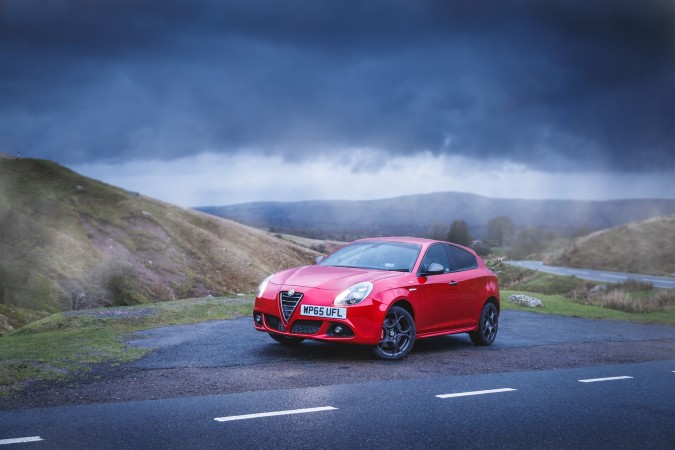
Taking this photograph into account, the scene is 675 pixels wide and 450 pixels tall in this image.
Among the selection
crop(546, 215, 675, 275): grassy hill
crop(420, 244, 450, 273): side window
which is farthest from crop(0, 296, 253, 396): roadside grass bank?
crop(546, 215, 675, 275): grassy hill

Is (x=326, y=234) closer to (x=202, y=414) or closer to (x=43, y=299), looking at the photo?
(x=43, y=299)

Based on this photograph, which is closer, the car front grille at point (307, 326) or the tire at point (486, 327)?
the car front grille at point (307, 326)

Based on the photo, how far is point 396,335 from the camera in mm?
10547

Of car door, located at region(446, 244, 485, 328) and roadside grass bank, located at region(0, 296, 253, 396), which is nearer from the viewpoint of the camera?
roadside grass bank, located at region(0, 296, 253, 396)

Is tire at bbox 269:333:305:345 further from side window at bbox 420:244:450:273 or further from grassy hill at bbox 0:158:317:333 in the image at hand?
grassy hill at bbox 0:158:317:333

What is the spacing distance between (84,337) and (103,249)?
15385 mm

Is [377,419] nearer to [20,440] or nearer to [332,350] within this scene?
[20,440]

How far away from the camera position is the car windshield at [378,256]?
11289 mm

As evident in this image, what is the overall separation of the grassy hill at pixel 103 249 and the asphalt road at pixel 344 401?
10493mm

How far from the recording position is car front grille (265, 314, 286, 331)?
10469mm

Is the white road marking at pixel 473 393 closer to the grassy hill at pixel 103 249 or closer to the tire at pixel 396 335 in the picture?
the tire at pixel 396 335

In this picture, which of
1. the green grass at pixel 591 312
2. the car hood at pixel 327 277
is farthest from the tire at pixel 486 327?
the green grass at pixel 591 312

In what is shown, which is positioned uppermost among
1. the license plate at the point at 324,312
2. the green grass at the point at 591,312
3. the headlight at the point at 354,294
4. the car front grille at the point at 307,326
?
the headlight at the point at 354,294

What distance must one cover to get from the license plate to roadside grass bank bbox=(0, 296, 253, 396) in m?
2.42
